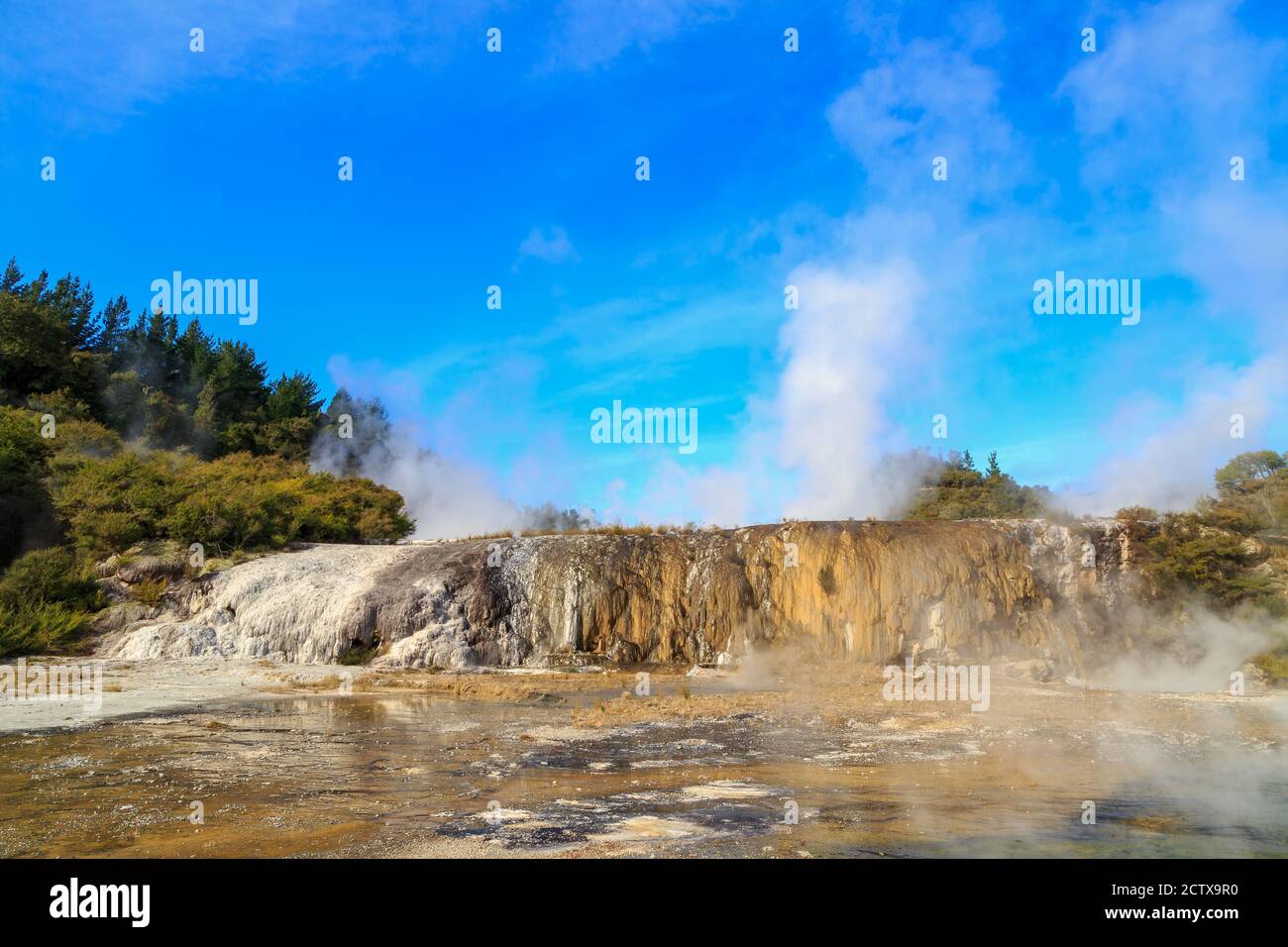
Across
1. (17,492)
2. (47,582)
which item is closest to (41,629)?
(47,582)

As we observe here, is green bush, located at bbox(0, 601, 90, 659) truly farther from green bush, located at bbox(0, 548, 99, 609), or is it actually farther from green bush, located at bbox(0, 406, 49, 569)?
green bush, located at bbox(0, 406, 49, 569)

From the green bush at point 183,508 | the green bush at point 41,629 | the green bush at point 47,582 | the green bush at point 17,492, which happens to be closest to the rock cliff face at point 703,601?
the green bush at point 41,629

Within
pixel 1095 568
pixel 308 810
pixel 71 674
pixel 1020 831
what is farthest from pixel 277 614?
pixel 1095 568

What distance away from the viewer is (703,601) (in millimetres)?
22391

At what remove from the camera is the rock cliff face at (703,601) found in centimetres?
2080

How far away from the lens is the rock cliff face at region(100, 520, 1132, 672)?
20797mm

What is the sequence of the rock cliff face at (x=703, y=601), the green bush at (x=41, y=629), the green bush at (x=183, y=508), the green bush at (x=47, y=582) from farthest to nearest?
1. the green bush at (x=183, y=508)
2. the green bush at (x=47, y=582)
3. the rock cliff face at (x=703, y=601)
4. the green bush at (x=41, y=629)

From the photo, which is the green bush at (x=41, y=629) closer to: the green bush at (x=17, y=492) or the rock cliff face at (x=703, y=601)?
the rock cliff face at (x=703, y=601)

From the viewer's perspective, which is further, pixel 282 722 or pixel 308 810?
pixel 282 722

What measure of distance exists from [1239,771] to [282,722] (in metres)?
13.0

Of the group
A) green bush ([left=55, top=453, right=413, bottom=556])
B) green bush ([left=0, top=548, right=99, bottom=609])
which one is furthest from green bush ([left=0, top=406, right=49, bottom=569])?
green bush ([left=0, top=548, right=99, bottom=609])

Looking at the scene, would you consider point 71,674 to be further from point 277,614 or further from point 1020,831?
point 1020,831

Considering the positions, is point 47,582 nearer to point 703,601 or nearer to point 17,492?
point 17,492
